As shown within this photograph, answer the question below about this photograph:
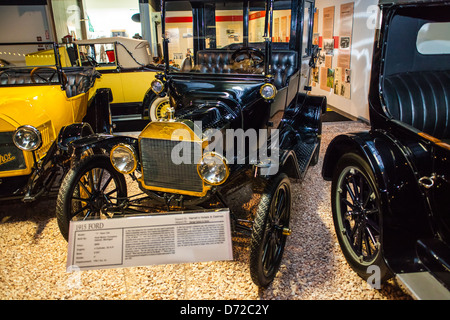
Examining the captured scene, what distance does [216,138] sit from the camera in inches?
94.7

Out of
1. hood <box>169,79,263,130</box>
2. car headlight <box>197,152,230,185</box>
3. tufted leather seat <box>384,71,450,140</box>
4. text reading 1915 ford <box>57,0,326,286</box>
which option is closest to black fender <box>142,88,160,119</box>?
text reading 1915 ford <box>57,0,326,286</box>

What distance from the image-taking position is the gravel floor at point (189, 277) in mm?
2213

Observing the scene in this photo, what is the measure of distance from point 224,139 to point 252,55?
1.24 meters

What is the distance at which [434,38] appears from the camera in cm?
254

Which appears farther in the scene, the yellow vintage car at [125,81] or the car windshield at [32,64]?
the yellow vintage car at [125,81]

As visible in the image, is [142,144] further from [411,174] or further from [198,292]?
[411,174]

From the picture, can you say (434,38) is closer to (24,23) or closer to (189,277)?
(189,277)

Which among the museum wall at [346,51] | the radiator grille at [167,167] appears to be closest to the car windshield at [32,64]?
the radiator grille at [167,167]

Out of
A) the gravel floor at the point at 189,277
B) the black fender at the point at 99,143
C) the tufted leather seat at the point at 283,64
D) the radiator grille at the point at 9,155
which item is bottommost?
the gravel floor at the point at 189,277

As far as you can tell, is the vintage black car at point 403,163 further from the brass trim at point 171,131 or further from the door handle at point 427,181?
the brass trim at point 171,131

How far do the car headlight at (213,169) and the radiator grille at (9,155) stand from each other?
73.6 inches

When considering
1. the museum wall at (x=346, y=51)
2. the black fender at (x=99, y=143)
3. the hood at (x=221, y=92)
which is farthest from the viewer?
the museum wall at (x=346, y=51)

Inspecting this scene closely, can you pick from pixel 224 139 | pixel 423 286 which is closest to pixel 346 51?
pixel 224 139

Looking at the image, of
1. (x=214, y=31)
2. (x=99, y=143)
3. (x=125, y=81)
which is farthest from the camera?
(x=125, y=81)
